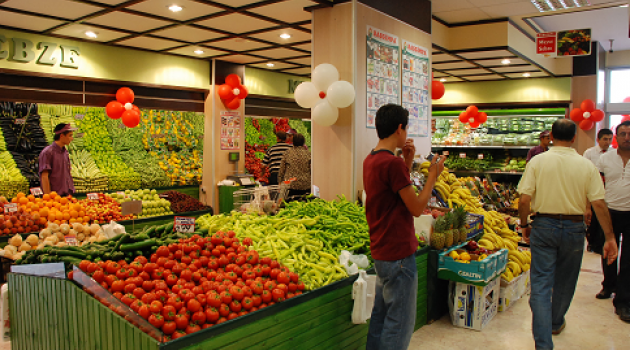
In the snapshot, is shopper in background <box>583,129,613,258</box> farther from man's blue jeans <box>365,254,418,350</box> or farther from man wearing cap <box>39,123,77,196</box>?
man wearing cap <box>39,123,77,196</box>

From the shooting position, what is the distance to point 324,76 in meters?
4.82

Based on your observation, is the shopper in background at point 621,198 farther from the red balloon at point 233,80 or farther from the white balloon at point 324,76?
the red balloon at point 233,80

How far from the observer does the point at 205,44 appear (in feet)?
24.8

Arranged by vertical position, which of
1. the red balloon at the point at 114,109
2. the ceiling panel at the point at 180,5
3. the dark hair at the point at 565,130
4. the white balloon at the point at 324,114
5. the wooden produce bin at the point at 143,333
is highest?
the ceiling panel at the point at 180,5

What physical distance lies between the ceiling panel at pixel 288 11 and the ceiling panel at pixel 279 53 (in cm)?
196

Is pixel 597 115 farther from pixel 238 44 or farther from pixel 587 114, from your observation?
pixel 238 44

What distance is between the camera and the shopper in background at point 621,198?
455 cm

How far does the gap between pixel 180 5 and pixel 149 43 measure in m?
2.43

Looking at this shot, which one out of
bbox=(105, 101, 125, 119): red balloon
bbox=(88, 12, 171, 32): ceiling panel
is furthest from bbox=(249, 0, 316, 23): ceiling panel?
bbox=(105, 101, 125, 119): red balloon

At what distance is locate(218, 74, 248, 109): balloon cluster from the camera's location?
29.0ft

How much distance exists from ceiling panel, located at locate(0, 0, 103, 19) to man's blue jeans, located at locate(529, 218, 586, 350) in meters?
5.49

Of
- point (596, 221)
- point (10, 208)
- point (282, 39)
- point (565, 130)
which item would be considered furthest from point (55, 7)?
point (596, 221)

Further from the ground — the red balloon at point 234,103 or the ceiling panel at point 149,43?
the ceiling panel at point 149,43

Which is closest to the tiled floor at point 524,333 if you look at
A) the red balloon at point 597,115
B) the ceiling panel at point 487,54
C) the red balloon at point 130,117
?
the ceiling panel at point 487,54
